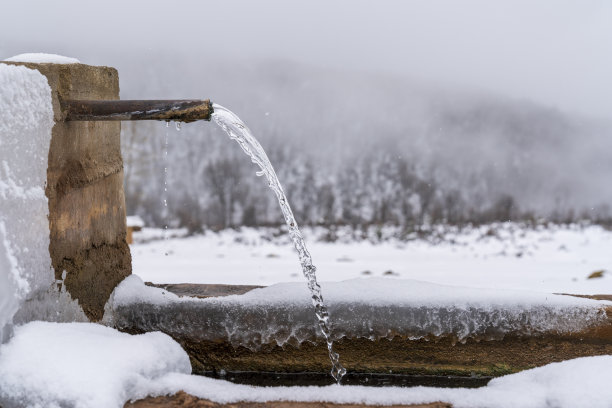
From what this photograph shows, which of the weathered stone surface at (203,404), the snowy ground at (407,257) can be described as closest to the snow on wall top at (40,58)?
the weathered stone surface at (203,404)

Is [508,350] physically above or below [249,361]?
above

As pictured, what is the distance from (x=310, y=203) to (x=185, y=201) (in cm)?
253

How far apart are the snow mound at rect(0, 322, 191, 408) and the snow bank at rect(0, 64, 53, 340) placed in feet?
0.31

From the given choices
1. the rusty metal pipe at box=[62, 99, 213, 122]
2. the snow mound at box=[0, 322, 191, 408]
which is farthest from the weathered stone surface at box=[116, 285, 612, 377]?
the rusty metal pipe at box=[62, 99, 213, 122]

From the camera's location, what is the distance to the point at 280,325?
6.54 feet

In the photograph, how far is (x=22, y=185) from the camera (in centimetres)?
153

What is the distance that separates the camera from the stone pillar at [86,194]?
5.69 feet

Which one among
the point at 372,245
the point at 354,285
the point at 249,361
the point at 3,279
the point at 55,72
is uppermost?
the point at 55,72

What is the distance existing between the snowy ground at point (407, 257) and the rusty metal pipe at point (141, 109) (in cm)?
336

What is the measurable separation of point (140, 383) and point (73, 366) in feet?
0.58

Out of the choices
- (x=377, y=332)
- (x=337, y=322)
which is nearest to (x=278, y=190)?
(x=337, y=322)

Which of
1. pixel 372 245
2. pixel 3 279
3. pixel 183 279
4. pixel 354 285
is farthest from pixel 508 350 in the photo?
pixel 372 245

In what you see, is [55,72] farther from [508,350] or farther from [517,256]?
[517,256]

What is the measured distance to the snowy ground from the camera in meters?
5.39
